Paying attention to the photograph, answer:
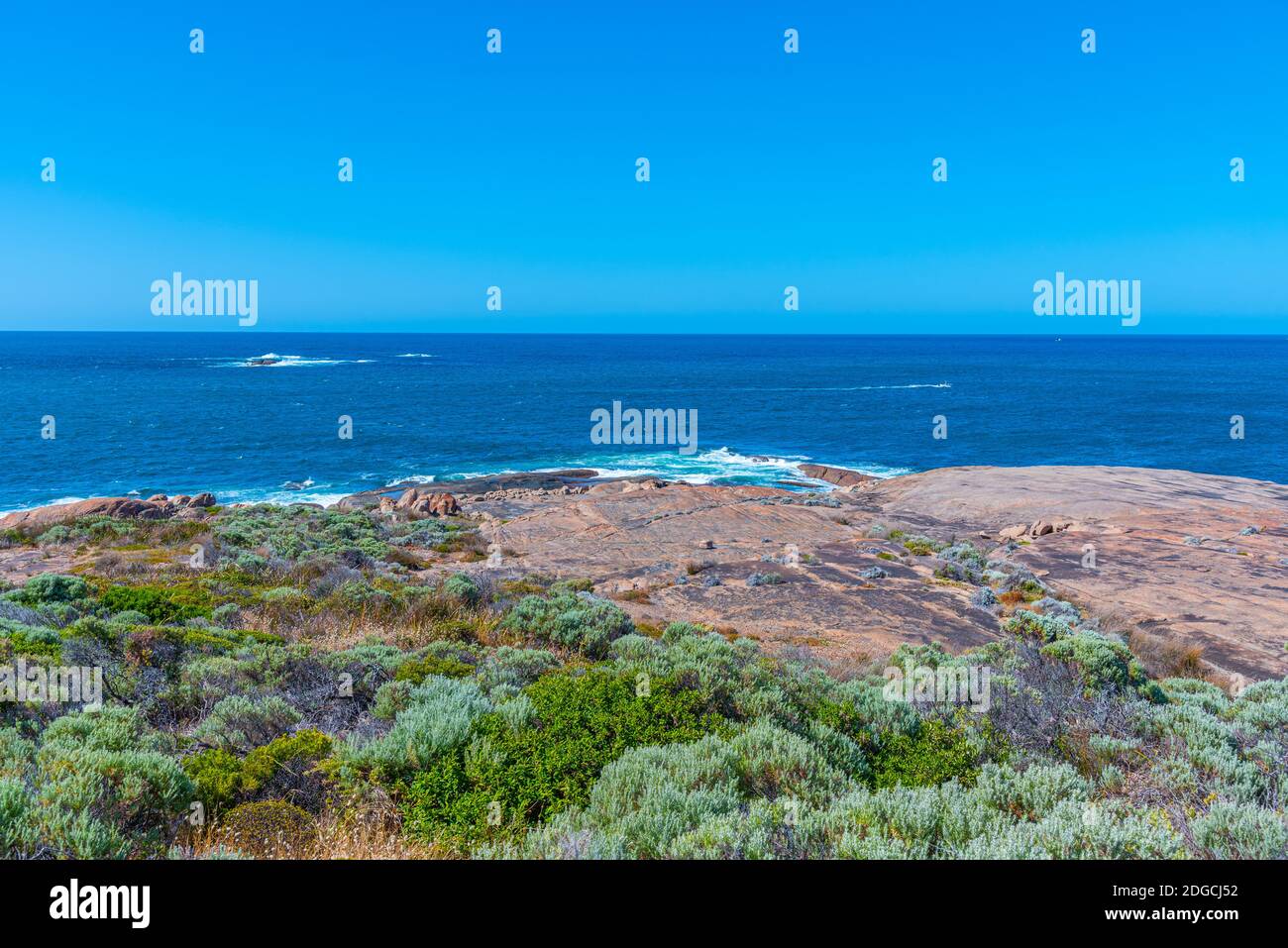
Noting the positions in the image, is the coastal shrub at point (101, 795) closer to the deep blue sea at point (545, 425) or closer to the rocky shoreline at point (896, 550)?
the rocky shoreline at point (896, 550)

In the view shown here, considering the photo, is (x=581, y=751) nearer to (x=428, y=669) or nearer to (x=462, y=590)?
(x=428, y=669)

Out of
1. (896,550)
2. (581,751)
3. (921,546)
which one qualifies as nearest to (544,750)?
(581,751)

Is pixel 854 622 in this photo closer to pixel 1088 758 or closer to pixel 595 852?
pixel 1088 758

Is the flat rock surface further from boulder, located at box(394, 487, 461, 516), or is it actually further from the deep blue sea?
the deep blue sea

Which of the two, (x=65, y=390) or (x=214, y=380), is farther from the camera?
(x=214, y=380)

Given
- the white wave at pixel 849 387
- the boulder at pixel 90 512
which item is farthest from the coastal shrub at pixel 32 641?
the white wave at pixel 849 387

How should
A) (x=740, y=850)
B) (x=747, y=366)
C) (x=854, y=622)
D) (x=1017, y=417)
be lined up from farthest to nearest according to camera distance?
(x=747, y=366)
(x=1017, y=417)
(x=854, y=622)
(x=740, y=850)

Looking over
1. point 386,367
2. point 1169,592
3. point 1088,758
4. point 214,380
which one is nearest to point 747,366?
Result: point 386,367
